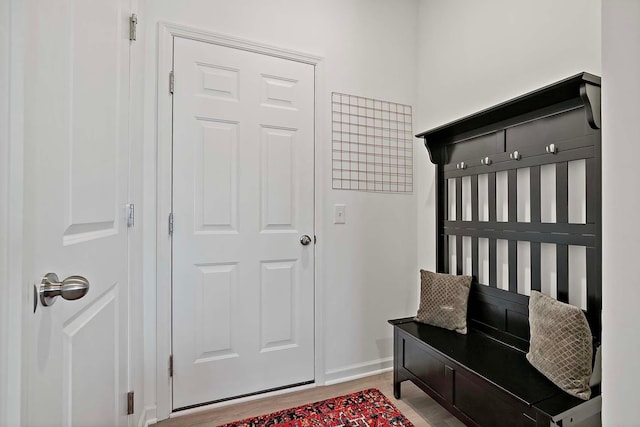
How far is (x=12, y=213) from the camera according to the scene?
528 mm

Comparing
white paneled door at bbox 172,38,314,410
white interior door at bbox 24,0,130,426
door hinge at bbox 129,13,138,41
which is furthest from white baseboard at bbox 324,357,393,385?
door hinge at bbox 129,13,138,41

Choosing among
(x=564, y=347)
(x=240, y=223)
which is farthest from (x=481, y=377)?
(x=240, y=223)

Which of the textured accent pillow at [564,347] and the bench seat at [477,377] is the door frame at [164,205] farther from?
the textured accent pillow at [564,347]

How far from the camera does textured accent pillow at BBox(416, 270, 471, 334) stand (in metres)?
1.81

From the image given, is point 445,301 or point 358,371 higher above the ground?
point 445,301

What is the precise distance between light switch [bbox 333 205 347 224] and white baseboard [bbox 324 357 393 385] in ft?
3.30

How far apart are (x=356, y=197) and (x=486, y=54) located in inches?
46.0

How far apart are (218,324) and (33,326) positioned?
135 cm

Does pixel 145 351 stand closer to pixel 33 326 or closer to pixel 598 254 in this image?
pixel 33 326

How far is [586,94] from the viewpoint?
1.25m

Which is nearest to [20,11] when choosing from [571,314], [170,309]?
Answer: [170,309]

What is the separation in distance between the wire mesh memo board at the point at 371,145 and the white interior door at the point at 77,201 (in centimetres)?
129

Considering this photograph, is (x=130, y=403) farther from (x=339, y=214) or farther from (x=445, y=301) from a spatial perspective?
(x=445, y=301)

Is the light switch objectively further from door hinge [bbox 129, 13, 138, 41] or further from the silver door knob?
the silver door knob
